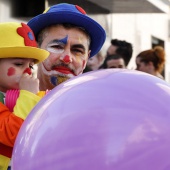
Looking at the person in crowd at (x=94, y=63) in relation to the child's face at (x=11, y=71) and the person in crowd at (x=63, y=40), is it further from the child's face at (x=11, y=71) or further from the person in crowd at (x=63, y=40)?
the child's face at (x=11, y=71)

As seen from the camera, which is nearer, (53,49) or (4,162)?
(4,162)

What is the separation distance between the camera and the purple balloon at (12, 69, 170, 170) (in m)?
2.04

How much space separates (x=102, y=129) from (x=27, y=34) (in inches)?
55.0

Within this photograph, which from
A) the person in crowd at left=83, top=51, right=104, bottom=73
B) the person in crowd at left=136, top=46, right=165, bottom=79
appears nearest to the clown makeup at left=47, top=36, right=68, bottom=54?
the person in crowd at left=83, top=51, right=104, bottom=73

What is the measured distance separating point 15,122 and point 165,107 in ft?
3.38

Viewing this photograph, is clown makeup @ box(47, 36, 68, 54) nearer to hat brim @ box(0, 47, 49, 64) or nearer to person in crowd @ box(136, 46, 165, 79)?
hat brim @ box(0, 47, 49, 64)

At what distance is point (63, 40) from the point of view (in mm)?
3527

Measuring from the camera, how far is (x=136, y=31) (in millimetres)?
15688

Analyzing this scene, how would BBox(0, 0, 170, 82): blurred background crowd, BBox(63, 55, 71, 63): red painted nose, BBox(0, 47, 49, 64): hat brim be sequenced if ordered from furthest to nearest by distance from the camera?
BBox(0, 0, 170, 82): blurred background crowd → BBox(63, 55, 71, 63): red painted nose → BBox(0, 47, 49, 64): hat brim

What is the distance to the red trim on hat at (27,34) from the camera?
3.33m

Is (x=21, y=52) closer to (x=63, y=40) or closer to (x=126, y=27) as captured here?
(x=63, y=40)

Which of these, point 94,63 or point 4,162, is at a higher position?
point 4,162

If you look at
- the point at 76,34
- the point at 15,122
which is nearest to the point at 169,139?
the point at 15,122

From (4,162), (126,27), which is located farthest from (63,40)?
(126,27)
